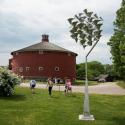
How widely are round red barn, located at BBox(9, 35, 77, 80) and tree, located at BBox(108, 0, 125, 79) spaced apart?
25653 mm

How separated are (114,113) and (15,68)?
70.9 meters

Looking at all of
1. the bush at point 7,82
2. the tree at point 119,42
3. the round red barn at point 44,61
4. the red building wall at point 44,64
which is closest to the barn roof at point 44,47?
the round red barn at point 44,61

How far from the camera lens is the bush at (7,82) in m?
32.5

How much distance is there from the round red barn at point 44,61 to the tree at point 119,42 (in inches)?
1010

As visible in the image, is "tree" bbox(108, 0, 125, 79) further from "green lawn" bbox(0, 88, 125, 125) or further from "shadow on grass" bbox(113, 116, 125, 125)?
"shadow on grass" bbox(113, 116, 125, 125)

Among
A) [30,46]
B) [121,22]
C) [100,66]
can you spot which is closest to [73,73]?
[30,46]

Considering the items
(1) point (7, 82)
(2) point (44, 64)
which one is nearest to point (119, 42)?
(1) point (7, 82)

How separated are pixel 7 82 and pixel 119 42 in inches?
1099

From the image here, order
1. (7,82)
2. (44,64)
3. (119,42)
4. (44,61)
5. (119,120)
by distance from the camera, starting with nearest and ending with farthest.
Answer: (119,120) → (7,82) → (119,42) → (44,64) → (44,61)

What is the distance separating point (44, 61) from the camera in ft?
293

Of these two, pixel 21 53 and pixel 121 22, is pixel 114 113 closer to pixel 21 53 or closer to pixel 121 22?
pixel 121 22

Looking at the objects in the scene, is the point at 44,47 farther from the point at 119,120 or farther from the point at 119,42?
the point at 119,120

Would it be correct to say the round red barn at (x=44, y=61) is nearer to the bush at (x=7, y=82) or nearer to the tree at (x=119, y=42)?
the tree at (x=119, y=42)

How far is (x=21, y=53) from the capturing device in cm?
9106
